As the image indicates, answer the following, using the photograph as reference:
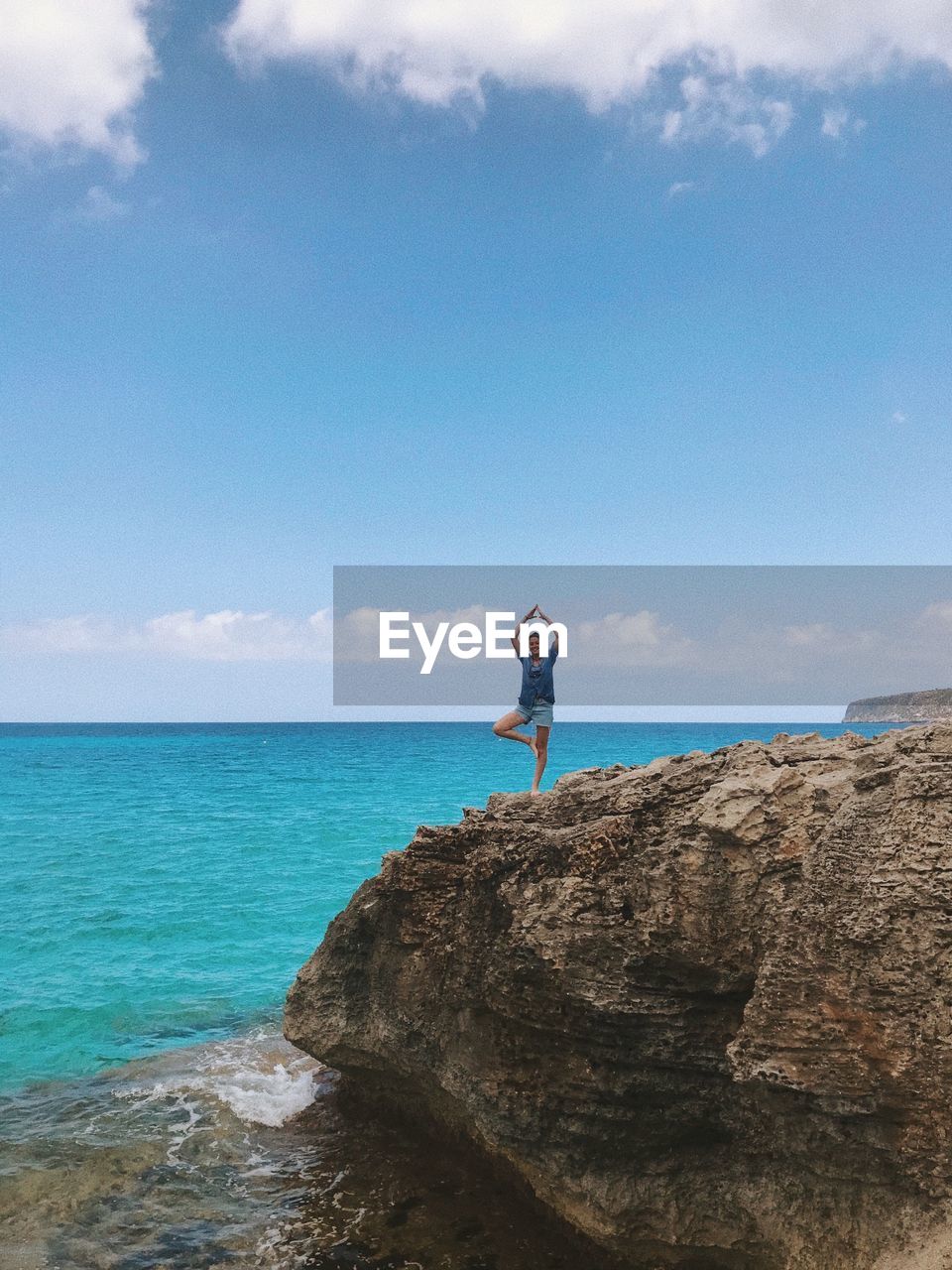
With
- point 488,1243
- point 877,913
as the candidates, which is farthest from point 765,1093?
point 488,1243

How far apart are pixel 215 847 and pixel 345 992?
19.5 m

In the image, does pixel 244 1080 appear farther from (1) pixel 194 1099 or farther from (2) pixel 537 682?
(2) pixel 537 682

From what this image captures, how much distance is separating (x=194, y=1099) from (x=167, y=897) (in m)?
11.3

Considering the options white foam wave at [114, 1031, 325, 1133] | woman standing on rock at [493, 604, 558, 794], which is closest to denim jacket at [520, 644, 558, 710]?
woman standing on rock at [493, 604, 558, 794]

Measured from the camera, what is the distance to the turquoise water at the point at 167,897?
1273cm

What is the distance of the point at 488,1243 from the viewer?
21.8 ft

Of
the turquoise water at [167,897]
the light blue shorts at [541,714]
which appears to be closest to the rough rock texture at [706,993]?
the light blue shorts at [541,714]

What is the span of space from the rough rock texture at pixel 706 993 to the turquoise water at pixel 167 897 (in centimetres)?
653

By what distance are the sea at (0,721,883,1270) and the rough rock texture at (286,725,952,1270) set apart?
3.13 feet

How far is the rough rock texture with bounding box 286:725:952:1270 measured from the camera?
4832mm

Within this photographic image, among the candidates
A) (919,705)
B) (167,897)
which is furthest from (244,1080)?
(919,705)

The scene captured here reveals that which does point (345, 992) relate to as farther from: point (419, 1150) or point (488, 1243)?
point (488, 1243)

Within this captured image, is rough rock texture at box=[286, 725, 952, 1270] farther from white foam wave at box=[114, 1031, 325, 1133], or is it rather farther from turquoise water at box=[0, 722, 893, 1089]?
turquoise water at box=[0, 722, 893, 1089]

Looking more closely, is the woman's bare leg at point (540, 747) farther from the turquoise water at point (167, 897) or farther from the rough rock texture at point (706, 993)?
the turquoise water at point (167, 897)
